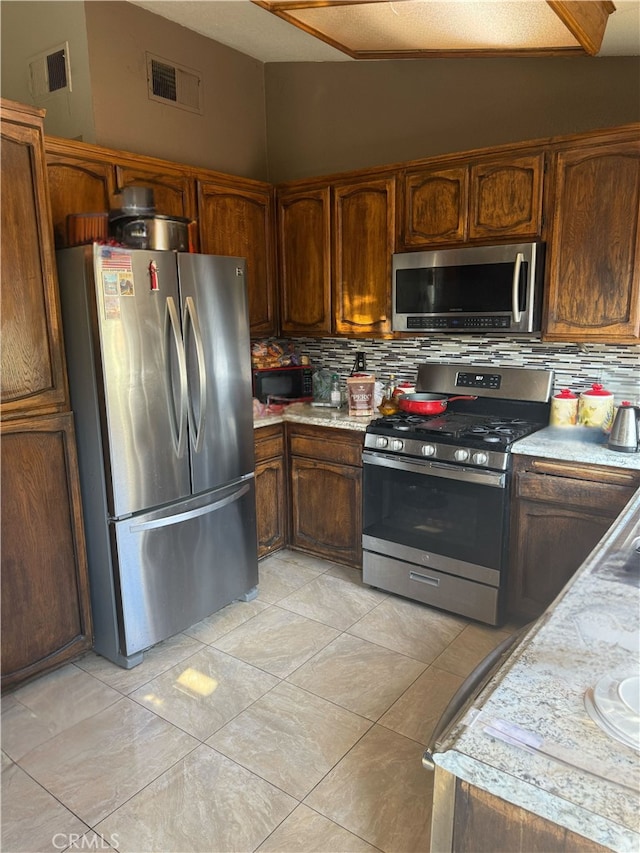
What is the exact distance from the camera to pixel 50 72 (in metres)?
3.10

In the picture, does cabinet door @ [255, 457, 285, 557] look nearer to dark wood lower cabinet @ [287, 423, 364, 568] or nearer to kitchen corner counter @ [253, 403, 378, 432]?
dark wood lower cabinet @ [287, 423, 364, 568]

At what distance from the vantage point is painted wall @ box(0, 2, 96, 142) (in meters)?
2.97

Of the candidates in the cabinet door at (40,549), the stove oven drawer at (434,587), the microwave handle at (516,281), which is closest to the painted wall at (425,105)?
the microwave handle at (516,281)

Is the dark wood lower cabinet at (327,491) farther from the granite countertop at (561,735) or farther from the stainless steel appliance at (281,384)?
the granite countertop at (561,735)

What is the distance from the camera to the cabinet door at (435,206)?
297 centimetres

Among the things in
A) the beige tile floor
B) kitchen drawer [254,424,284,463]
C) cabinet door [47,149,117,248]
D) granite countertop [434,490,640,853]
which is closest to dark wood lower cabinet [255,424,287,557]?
kitchen drawer [254,424,284,463]

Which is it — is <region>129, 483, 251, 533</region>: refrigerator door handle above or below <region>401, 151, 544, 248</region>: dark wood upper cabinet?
below

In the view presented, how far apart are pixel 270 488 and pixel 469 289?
1.60 metres

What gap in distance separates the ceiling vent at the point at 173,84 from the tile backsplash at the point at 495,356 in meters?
1.57

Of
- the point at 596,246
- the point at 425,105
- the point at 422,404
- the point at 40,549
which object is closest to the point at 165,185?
the point at 425,105

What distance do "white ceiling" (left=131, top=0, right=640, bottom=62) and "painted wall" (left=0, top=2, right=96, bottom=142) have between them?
15.3 inches

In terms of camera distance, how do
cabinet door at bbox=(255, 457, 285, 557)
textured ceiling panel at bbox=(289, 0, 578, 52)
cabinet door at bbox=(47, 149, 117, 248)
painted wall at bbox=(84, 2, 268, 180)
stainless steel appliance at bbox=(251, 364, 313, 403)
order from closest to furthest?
1. textured ceiling panel at bbox=(289, 0, 578, 52)
2. cabinet door at bbox=(47, 149, 117, 248)
3. painted wall at bbox=(84, 2, 268, 180)
4. cabinet door at bbox=(255, 457, 285, 557)
5. stainless steel appliance at bbox=(251, 364, 313, 403)

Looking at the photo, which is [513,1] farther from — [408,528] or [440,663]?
[440,663]

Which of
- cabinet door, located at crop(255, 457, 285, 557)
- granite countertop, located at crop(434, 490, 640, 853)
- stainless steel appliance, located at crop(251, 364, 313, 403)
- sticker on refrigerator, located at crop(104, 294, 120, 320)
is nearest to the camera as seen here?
granite countertop, located at crop(434, 490, 640, 853)
